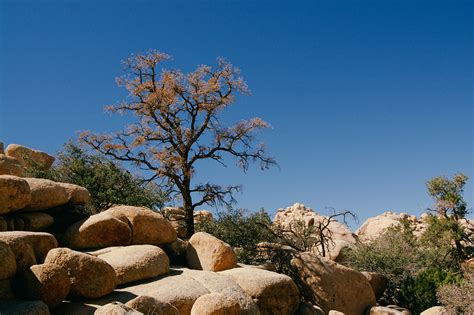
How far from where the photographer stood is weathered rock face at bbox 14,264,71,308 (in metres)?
10.7

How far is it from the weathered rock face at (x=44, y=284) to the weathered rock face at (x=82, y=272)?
1.31ft

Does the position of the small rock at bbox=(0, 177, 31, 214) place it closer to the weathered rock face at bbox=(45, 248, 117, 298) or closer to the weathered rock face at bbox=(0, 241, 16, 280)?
the weathered rock face at bbox=(45, 248, 117, 298)

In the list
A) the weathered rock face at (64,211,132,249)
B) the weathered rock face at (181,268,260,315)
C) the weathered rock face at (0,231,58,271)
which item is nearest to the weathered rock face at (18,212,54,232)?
the weathered rock face at (64,211,132,249)

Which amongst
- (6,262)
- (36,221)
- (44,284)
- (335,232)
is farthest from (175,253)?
(335,232)

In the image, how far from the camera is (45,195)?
1570 cm

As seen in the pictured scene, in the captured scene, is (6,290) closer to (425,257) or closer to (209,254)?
(209,254)

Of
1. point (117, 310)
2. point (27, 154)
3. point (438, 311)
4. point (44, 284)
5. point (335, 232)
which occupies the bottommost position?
point (438, 311)

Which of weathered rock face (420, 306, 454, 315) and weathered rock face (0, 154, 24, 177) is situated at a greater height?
weathered rock face (0, 154, 24, 177)

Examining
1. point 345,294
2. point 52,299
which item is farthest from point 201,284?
point 345,294

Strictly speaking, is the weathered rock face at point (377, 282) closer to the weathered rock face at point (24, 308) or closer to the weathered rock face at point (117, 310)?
the weathered rock face at point (117, 310)

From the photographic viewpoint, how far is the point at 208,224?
951 inches

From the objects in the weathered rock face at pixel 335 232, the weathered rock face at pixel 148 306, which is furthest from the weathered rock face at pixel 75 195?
the weathered rock face at pixel 335 232

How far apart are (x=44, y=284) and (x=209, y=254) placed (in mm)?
6430

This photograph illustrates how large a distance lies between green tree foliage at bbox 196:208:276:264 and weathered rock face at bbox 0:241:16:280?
40.7 ft
